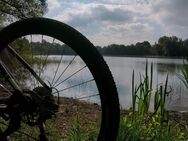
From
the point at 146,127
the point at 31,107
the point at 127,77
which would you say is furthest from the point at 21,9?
the point at 127,77

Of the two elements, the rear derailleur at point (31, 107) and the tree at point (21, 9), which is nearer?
the rear derailleur at point (31, 107)

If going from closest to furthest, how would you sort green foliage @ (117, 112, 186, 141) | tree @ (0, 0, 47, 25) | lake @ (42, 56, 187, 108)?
lake @ (42, 56, 187, 108) < green foliage @ (117, 112, 186, 141) < tree @ (0, 0, 47, 25)

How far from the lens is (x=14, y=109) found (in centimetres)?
263

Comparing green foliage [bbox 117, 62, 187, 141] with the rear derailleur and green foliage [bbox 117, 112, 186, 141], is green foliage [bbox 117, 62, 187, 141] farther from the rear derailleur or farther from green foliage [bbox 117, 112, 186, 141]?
the rear derailleur

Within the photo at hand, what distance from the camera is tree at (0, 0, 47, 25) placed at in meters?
12.4

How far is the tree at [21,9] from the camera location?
1245 cm

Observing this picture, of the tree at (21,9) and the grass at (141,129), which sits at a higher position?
the tree at (21,9)

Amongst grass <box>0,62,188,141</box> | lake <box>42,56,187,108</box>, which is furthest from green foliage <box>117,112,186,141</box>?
lake <box>42,56,187,108</box>

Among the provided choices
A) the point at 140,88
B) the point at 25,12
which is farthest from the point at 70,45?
the point at 25,12

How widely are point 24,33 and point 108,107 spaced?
675 millimetres

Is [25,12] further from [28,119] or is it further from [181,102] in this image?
[28,119]

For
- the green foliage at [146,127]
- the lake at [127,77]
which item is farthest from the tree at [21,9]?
the green foliage at [146,127]

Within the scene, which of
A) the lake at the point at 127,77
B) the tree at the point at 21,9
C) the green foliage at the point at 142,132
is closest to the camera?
the lake at the point at 127,77

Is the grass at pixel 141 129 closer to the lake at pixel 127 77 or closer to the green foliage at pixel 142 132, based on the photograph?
the green foliage at pixel 142 132
